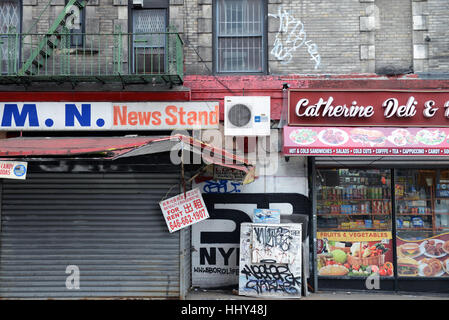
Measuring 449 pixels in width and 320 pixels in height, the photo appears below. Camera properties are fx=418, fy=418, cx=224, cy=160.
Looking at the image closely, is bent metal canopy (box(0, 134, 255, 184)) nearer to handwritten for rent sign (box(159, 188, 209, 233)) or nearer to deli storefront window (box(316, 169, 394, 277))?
handwritten for rent sign (box(159, 188, 209, 233))

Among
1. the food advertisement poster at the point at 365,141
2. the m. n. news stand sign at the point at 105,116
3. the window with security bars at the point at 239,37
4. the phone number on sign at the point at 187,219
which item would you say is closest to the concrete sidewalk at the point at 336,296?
the phone number on sign at the point at 187,219

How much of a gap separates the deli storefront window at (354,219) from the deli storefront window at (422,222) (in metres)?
0.27

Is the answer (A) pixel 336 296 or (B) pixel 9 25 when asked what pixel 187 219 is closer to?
(A) pixel 336 296

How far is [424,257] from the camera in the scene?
30.0 feet

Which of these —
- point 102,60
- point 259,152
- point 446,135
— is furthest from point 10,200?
point 446,135

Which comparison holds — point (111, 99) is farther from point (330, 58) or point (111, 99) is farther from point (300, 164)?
point (330, 58)

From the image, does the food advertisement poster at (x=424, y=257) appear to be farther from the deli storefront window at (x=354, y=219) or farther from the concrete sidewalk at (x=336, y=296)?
the concrete sidewalk at (x=336, y=296)

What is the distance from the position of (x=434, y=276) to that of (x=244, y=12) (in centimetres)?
721

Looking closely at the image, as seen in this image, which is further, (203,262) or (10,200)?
(203,262)

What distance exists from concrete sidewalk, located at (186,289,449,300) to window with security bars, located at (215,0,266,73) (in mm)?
4837

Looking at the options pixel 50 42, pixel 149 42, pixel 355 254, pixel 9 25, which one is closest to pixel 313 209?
pixel 355 254

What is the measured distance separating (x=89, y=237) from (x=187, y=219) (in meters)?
1.91

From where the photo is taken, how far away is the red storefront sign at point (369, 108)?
8.75m

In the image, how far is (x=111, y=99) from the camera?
8.97m
